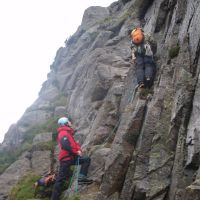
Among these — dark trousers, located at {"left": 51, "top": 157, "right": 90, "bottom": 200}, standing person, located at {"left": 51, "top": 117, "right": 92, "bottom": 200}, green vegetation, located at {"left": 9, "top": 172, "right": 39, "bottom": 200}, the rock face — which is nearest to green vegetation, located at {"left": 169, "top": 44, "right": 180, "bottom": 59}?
the rock face

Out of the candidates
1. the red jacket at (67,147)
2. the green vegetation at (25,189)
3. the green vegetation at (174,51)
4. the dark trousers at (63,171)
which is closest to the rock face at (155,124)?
the green vegetation at (174,51)

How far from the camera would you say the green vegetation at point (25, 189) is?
778 inches

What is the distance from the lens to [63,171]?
17422 millimetres

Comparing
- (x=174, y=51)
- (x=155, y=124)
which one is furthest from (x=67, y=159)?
(x=174, y=51)

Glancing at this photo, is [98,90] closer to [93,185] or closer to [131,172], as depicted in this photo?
[93,185]

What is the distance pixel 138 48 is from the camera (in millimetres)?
19750

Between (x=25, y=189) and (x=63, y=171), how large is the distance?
3.99 meters

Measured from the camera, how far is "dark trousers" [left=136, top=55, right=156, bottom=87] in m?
18.1

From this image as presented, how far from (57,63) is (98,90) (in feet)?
102

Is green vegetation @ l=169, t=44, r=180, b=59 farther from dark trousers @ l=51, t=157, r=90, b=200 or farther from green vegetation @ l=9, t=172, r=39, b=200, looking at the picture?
green vegetation @ l=9, t=172, r=39, b=200

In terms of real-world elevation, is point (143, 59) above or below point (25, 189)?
above

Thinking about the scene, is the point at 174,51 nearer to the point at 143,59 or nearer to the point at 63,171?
the point at 143,59

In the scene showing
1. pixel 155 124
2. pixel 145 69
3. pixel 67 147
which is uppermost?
pixel 145 69

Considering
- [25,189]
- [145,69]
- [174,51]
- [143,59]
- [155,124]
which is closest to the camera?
[155,124]
